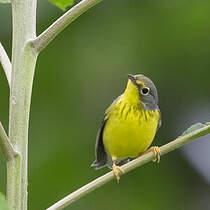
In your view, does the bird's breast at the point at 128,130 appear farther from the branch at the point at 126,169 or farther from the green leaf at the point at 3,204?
the green leaf at the point at 3,204

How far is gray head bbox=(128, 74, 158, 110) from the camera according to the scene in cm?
407

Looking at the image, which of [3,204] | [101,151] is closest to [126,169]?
[3,204]

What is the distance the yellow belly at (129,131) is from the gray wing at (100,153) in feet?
0.20

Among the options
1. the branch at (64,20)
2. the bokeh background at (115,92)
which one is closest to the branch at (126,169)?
the branch at (64,20)

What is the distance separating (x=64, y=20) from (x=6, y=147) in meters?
0.47

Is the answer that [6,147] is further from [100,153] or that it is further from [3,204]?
[100,153]

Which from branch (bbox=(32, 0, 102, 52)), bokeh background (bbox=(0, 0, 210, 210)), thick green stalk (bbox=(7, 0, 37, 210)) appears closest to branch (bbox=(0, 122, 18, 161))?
thick green stalk (bbox=(7, 0, 37, 210))

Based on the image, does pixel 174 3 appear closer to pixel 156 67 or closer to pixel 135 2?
pixel 135 2

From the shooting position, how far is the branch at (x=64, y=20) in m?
1.76

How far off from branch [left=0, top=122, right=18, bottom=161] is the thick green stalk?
2cm

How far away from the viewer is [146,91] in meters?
4.16

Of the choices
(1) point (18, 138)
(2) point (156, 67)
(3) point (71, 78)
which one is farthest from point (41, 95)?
(1) point (18, 138)

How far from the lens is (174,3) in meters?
4.91

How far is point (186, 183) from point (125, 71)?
1160 mm
